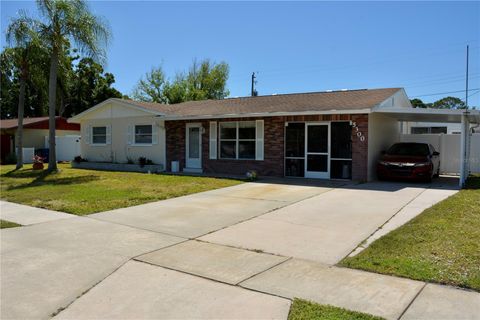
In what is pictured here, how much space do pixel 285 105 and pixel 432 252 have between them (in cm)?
1270

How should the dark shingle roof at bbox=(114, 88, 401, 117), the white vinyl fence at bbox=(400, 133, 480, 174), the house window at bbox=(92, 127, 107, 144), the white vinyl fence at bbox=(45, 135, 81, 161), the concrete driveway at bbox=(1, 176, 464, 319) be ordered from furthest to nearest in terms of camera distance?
the white vinyl fence at bbox=(45, 135, 81, 161), the house window at bbox=(92, 127, 107, 144), the white vinyl fence at bbox=(400, 133, 480, 174), the dark shingle roof at bbox=(114, 88, 401, 117), the concrete driveway at bbox=(1, 176, 464, 319)

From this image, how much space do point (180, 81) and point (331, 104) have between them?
34.6m

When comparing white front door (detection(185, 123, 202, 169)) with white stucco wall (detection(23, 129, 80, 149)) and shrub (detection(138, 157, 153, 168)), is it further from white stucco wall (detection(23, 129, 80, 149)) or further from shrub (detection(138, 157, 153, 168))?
white stucco wall (detection(23, 129, 80, 149))

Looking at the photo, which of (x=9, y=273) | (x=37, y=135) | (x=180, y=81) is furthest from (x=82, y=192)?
(x=180, y=81)

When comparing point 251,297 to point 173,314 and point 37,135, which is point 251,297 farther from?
point 37,135

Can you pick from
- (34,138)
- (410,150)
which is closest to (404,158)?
(410,150)

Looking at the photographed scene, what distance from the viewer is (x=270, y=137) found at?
1711 centimetres

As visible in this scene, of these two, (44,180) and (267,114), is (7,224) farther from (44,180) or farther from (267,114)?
(267,114)

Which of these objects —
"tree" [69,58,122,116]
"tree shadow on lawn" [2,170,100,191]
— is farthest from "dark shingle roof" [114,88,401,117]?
"tree" [69,58,122,116]

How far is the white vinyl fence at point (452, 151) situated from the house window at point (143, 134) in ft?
44.0

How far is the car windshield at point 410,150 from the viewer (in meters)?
15.3

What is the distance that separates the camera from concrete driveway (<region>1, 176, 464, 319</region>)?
4.34 metres

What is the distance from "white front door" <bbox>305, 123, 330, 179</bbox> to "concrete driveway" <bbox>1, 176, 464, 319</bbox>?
5.53 meters

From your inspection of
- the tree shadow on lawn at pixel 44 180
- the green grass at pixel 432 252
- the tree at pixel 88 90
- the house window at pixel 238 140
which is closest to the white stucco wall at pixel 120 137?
the house window at pixel 238 140
